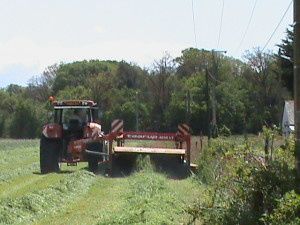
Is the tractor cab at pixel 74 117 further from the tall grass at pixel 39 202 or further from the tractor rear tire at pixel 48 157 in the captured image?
the tall grass at pixel 39 202

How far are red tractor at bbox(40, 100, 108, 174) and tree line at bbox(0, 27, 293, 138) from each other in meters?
42.2

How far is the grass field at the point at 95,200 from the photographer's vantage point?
11297 millimetres

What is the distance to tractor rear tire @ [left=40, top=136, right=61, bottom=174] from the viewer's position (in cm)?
2209

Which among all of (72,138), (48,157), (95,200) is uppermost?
(72,138)

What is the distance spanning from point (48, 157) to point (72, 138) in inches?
48.9

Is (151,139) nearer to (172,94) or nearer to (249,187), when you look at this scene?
(249,187)

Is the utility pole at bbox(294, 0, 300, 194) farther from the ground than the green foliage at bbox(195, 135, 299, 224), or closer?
farther from the ground

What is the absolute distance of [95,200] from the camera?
14.6 metres

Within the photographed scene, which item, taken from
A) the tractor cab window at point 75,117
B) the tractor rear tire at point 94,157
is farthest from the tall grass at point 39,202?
the tractor cab window at point 75,117

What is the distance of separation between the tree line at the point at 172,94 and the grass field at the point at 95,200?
47207 millimetres

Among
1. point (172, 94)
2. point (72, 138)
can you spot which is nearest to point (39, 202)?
point (72, 138)

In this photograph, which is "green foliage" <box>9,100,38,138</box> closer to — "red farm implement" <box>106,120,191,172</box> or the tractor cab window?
the tractor cab window

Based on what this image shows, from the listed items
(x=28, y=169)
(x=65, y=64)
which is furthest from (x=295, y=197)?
(x=65, y=64)

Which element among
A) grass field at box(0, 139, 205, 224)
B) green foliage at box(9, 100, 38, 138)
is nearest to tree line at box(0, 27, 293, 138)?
green foliage at box(9, 100, 38, 138)
